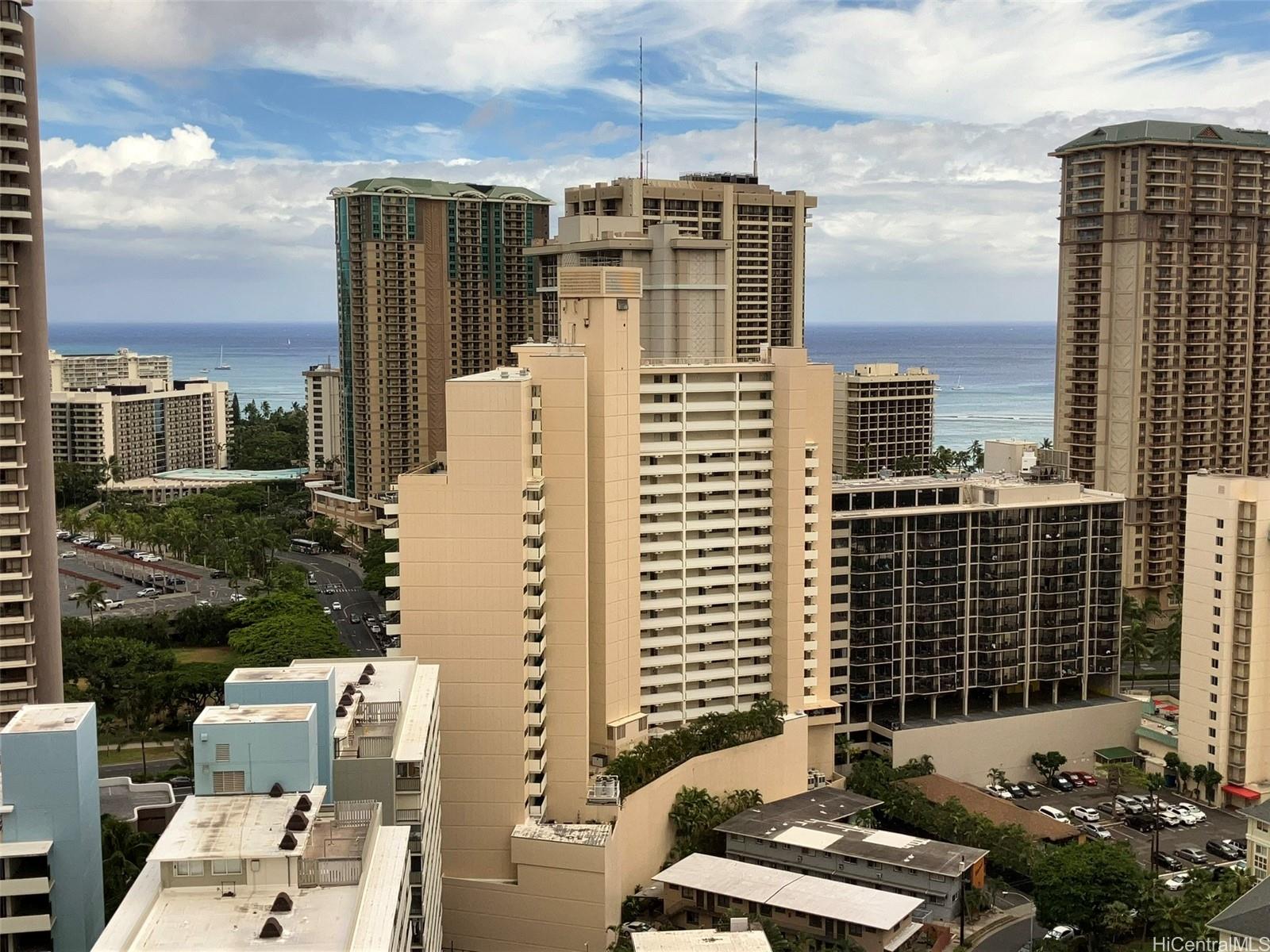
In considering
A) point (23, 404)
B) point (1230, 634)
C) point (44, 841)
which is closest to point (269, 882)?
point (44, 841)

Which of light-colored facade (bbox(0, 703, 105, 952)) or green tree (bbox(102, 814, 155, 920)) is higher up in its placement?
light-colored facade (bbox(0, 703, 105, 952))

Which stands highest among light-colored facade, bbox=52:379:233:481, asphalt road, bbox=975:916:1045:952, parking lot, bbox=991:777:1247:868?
light-colored facade, bbox=52:379:233:481

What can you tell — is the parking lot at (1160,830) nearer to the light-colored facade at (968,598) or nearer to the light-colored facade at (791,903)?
the light-colored facade at (968,598)

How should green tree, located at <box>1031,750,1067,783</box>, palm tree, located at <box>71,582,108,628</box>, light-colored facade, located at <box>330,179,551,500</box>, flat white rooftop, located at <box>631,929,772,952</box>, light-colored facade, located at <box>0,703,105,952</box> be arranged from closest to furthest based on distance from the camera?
light-colored facade, located at <box>0,703,105,952</box>
flat white rooftop, located at <box>631,929,772,952</box>
green tree, located at <box>1031,750,1067,783</box>
palm tree, located at <box>71,582,108,628</box>
light-colored facade, located at <box>330,179,551,500</box>

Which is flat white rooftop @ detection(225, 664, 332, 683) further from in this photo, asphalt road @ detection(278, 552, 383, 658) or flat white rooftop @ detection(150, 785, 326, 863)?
asphalt road @ detection(278, 552, 383, 658)

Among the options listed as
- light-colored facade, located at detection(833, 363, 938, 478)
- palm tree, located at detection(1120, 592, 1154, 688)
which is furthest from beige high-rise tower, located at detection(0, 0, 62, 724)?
light-colored facade, located at detection(833, 363, 938, 478)

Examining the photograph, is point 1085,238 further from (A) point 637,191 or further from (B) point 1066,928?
(B) point 1066,928
